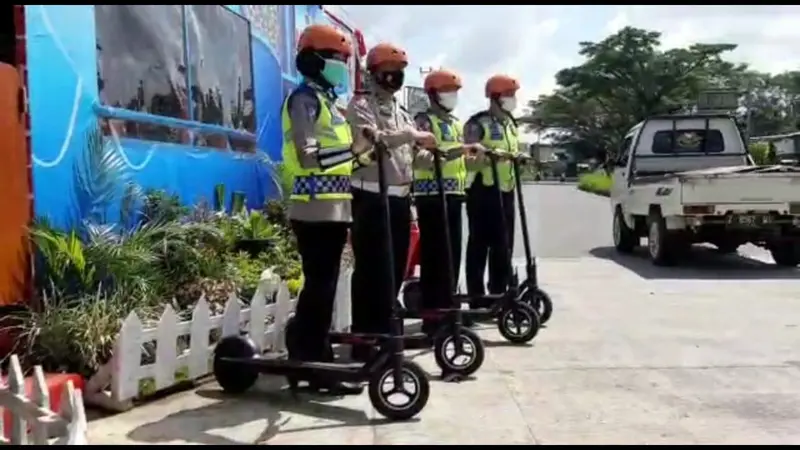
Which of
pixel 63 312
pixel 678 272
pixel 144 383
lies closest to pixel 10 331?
pixel 63 312

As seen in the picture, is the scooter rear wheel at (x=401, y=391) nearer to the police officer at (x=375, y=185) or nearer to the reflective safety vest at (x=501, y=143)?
the police officer at (x=375, y=185)

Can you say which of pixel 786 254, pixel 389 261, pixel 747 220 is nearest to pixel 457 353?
pixel 389 261

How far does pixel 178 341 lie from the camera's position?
532 cm

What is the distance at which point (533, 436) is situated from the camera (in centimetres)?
454

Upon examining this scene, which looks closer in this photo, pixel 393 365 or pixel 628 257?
pixel 393 365

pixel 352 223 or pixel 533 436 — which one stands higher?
pixel 352 223

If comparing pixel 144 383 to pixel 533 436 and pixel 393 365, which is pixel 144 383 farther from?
pixel 533 436

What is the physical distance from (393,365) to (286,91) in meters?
6.21

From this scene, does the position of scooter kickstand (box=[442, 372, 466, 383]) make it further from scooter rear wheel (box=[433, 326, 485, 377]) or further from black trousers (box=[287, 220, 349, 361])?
black trousers (box=[287, 220, 349, 361])

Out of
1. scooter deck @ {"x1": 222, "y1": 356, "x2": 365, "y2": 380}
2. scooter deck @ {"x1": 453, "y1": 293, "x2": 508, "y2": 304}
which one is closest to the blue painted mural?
scooter deck @ {"x1": 222, "y1": 356, "x2": 365, "y2": 380}

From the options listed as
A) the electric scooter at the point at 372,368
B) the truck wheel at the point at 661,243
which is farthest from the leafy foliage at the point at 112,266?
the truck wheel at the point at 661,243

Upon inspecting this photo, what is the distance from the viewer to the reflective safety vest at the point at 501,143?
7445 mm

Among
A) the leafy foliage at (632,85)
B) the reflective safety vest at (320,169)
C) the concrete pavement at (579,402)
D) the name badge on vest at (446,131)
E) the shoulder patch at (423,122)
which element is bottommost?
the concrete pavement at (579,402)

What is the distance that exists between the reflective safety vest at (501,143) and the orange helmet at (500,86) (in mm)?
176
